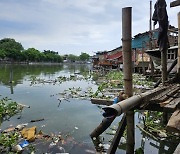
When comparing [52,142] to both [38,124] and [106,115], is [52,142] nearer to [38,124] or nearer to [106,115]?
[38,124]

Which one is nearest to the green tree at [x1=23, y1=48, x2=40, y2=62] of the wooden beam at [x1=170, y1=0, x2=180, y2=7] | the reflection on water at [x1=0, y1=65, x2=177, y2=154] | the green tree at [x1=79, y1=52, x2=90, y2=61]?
the green tree at [x1=79, y1=52, x2=90, y2=61]

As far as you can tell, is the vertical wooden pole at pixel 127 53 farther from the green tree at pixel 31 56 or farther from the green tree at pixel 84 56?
the green tree at pixel 84 56

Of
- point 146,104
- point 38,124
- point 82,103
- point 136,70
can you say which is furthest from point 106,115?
point 136,70

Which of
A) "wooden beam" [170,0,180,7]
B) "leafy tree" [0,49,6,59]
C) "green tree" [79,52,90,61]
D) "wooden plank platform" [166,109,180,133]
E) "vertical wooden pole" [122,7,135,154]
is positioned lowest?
"wooden plank platform" [166,109,180,133]

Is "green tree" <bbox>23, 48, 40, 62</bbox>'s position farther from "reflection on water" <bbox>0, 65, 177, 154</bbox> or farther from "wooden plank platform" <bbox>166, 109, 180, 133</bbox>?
"wooden plank platform" <bbox>166, 109, 180, 133</bbox>

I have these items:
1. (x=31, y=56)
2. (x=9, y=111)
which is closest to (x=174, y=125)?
(x=9, y=111)

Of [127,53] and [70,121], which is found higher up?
[127,53]

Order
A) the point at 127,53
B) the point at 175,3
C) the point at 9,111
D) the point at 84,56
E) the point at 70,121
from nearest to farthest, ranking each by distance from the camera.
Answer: the point at 127,53
the point at 175,3
the point at 70,121
the point at 9,111
the point at 84,56

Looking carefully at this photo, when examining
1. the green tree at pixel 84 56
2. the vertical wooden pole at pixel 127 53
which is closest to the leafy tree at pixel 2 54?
the green tree at pixel 84 56

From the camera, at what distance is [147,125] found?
23.0ft

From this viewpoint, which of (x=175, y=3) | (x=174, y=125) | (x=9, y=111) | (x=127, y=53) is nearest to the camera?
(x=174, y=125)

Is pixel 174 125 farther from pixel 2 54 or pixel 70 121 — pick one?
pixel 2 54

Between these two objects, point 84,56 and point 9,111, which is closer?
point 9,111

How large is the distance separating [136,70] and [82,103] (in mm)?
19310
